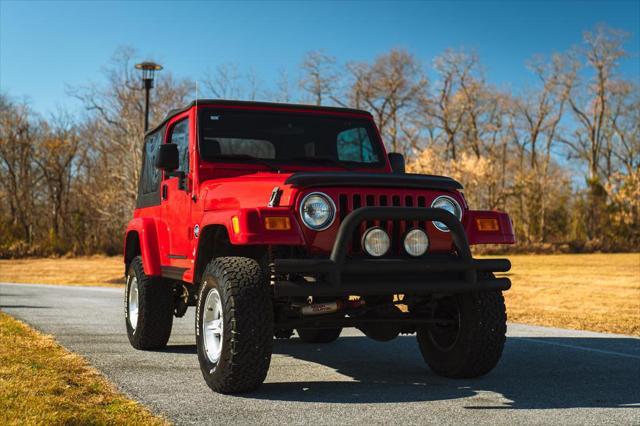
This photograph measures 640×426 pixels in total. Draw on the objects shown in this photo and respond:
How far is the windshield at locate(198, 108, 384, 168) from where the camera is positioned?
22.9 feet

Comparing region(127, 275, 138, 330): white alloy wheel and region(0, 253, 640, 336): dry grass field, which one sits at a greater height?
region(127, 275, 138, 330): white alloy wheel

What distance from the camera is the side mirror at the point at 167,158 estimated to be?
6.77m

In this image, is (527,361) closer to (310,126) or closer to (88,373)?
(310,126)

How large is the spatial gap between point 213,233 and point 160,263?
170 centimetres

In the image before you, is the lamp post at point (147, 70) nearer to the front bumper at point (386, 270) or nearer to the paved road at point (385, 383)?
the paved road at point (385, 383)

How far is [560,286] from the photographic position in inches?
768

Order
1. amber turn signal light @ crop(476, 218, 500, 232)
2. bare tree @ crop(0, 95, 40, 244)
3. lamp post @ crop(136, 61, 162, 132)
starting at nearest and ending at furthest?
1. amber turn signal light @ crop(476, 218, 500, 232)
2. lamp post @ crop(136, 61, 162, 132)
3. bare tree @ crop(0, 95, 40, 244)

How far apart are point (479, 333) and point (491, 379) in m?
0.52

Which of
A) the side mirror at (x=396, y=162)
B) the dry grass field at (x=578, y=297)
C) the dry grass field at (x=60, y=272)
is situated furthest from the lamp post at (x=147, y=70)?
the side mirror at (x=396, y=162)

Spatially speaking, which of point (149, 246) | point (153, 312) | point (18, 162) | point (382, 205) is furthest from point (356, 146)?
point (18, 162)

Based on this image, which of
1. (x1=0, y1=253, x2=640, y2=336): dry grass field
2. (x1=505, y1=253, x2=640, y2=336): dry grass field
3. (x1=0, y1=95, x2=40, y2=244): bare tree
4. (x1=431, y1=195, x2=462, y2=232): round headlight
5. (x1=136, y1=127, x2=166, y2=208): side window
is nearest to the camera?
(x1=431, y1=195, x2=462, y2=232): round headlight

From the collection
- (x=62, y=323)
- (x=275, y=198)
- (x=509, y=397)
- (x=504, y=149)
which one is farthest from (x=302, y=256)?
(x=504, y=149)

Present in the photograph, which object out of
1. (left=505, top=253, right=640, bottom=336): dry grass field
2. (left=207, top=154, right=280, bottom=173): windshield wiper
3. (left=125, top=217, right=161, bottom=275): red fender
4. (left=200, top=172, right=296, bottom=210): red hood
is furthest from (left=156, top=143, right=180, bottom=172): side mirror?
(left=505, top=253, right=640, bottom=336): dry grass field

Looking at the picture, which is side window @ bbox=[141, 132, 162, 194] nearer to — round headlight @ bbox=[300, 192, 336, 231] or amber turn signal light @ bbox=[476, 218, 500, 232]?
round headlight @ bbox=[300, 192, 336, 231]
